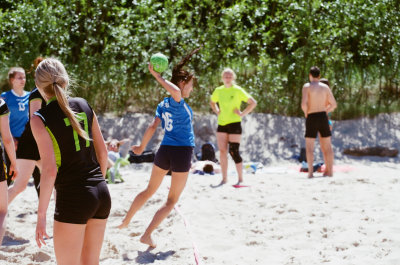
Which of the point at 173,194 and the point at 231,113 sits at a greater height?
the point at 231,113

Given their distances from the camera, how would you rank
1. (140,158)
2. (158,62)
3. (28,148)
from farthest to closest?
(140,158) < (28,148) < (158,62)

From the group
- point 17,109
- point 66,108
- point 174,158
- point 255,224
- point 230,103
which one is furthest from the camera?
point 230,103

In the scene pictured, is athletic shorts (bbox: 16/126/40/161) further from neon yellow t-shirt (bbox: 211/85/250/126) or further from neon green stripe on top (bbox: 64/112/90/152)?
neon yellow t-shirt (bbox: 211/85/250/126)

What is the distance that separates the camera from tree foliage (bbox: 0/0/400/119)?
1318cm

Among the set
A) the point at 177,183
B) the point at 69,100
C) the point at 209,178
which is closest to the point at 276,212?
the point at 177,183

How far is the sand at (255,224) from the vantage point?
5047 millimetres

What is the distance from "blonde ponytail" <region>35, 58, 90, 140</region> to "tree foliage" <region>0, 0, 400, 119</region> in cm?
993

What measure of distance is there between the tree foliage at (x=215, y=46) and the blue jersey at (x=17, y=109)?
21.5 feet

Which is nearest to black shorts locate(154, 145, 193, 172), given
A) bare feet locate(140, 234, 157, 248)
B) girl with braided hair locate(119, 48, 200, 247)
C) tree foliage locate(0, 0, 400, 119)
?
girl with braided hair locate(119, 48, 200, 247)

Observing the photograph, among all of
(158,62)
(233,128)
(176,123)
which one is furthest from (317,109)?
(158,62)

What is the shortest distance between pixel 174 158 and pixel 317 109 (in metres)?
4.45

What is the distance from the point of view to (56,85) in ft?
10.3

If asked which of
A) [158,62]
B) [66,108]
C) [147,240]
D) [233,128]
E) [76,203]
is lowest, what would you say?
[147,240]

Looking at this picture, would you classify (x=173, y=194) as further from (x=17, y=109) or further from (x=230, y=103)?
(x=230, y=103)
